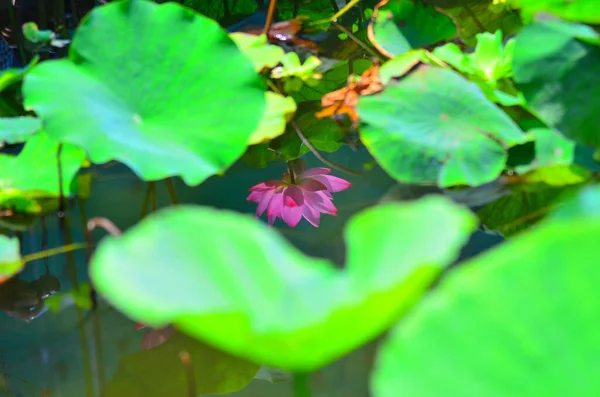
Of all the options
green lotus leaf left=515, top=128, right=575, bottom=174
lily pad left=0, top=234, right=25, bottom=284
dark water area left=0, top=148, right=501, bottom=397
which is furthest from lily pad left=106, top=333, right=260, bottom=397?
green lotus leaf left=515, top=128, right=575, bottom=174

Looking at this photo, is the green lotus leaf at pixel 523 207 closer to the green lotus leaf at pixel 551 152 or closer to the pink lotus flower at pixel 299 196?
the green lotus leaf at pixel 551 152

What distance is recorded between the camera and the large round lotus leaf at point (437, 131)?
0.99 meters

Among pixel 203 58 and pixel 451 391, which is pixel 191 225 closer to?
pixel 451 391

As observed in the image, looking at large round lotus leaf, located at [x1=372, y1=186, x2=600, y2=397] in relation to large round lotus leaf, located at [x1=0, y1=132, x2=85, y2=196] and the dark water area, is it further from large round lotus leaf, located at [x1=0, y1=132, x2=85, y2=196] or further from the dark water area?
large round lotus leaf, located at [x1=0, y1=132, x2=85, y2=196]

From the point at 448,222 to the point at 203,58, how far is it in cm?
75

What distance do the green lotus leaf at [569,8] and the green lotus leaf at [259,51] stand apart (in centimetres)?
60

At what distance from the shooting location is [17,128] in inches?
43.8

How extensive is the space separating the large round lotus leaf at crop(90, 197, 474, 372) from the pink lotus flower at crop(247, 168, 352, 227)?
564mm

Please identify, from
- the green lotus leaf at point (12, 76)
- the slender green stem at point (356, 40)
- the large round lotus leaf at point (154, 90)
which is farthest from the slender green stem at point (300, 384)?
the slender green stem at point (356, 40)

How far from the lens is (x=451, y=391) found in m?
0.37

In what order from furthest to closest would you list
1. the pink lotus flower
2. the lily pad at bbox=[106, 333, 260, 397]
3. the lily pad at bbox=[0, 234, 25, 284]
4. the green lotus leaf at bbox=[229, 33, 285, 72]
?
the green lotus leaf at bbox=[229, 33, 285, 72] → the pink lotus flower → the lily pad at bbox=[0, 234, 25, 284] → the lily pad at bbox=[106, 333, 260, 397]

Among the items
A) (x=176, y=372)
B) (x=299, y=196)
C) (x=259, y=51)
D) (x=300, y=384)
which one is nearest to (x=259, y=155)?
(x=299, y=196)

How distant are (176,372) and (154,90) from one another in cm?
50

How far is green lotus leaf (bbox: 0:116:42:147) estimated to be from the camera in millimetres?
1084
